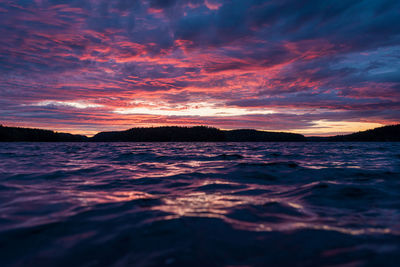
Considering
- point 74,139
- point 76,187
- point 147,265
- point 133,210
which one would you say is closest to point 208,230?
point 147,265

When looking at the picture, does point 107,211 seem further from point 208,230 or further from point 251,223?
point 251,223

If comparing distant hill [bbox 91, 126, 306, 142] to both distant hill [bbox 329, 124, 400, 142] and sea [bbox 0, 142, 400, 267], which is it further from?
sea [bbox 0, 142, 400, 267]

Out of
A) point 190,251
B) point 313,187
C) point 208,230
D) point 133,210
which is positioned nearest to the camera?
point 190,251

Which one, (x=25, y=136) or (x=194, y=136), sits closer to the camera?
(x=25, y=136)

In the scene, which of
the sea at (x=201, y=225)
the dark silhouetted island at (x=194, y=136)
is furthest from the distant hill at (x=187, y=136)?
the sea at (x=201, y=225)

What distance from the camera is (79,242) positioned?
11.4ft

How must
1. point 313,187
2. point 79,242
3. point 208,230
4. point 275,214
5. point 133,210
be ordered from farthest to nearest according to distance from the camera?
point 313,187 < point 133,210 < point 275,214 < point 208,230 < point 79,242

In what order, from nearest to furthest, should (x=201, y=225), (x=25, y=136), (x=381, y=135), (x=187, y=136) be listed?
1. (x=201, y=225)
2. (x=25, y=136)
3. (x=381, y=135)
4. (x=187, y=136)

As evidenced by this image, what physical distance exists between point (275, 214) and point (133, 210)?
3.23 metres

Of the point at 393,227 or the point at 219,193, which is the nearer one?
the point at 393,227

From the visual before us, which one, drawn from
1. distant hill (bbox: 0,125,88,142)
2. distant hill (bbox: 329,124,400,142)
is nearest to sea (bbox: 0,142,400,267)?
distant hill (bbox: 0,125,88,142)

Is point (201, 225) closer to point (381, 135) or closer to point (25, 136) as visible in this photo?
point (25, 136)

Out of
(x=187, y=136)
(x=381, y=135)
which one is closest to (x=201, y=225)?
(x=187, y=136)

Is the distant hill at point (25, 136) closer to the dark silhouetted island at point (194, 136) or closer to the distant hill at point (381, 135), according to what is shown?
the dark silhouetted island at point (194, 136)
